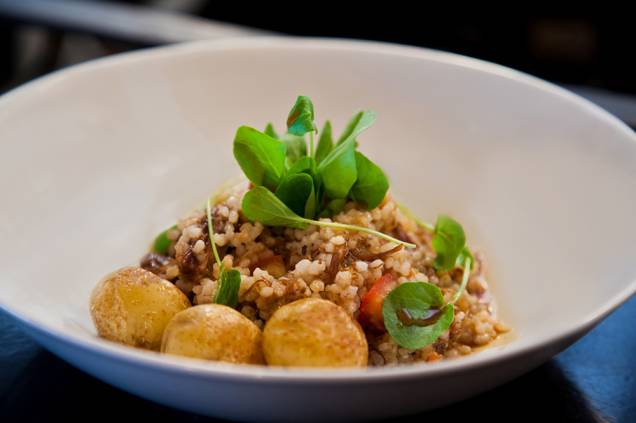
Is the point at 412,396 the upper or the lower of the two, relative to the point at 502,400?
upper

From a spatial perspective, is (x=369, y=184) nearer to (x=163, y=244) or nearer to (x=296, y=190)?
(x=296, y=190)

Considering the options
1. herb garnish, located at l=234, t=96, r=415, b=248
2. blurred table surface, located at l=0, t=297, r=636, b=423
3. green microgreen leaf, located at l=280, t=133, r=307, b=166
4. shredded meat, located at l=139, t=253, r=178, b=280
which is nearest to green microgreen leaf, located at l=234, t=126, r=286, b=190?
herb garnish, located at l=234, t=96, r=415, b=248

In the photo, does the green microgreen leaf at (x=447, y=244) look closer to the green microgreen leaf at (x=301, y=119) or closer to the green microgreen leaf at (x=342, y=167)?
the green microgreen leaf at (x=342, y=167)

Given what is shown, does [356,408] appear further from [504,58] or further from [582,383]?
[504,58]

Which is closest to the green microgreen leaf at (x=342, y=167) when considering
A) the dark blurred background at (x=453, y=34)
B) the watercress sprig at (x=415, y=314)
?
the watercress sprig at (x=415, y=314)

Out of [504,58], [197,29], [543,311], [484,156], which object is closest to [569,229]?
[543,311]
